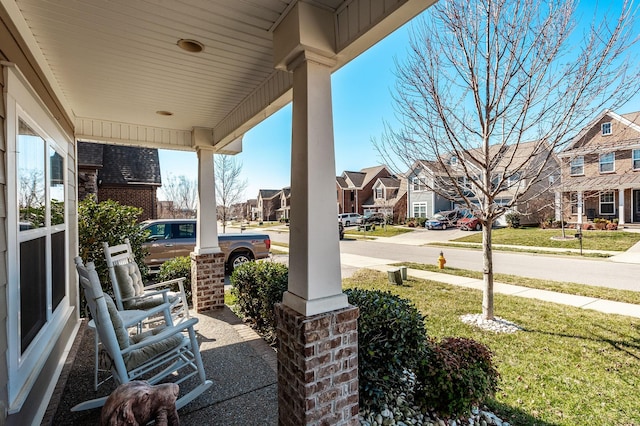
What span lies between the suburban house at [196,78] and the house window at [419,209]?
27083mm

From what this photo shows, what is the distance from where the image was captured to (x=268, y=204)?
53.5 m

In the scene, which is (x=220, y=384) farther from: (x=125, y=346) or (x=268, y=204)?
(x=268, y=204)

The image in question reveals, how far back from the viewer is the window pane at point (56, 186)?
11.0 ft

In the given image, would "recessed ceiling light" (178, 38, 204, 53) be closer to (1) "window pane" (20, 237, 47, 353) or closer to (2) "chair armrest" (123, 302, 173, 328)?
(1) "window pane" (20, 237, 47, 353)

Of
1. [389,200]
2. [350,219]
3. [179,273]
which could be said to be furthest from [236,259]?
[389,200]

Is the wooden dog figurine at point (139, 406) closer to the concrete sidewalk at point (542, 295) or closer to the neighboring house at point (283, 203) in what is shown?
the concrete sidewalk at point (542, 295)

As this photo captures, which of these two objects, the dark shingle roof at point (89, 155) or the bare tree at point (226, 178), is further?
the bare tree at point (226, 178)

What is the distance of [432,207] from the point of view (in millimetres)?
27766

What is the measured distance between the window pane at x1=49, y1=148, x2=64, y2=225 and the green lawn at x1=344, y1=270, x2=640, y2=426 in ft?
15.9

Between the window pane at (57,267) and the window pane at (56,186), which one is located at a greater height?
the window pane at (56,186)

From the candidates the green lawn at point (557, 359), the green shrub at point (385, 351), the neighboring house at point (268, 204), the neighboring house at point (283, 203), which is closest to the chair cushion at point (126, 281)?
the green shrub at point (385, 351)

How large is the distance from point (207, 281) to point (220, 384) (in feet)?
7.74

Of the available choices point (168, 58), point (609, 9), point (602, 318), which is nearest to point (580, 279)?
point (602, 318)

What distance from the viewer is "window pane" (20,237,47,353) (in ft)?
7.57
